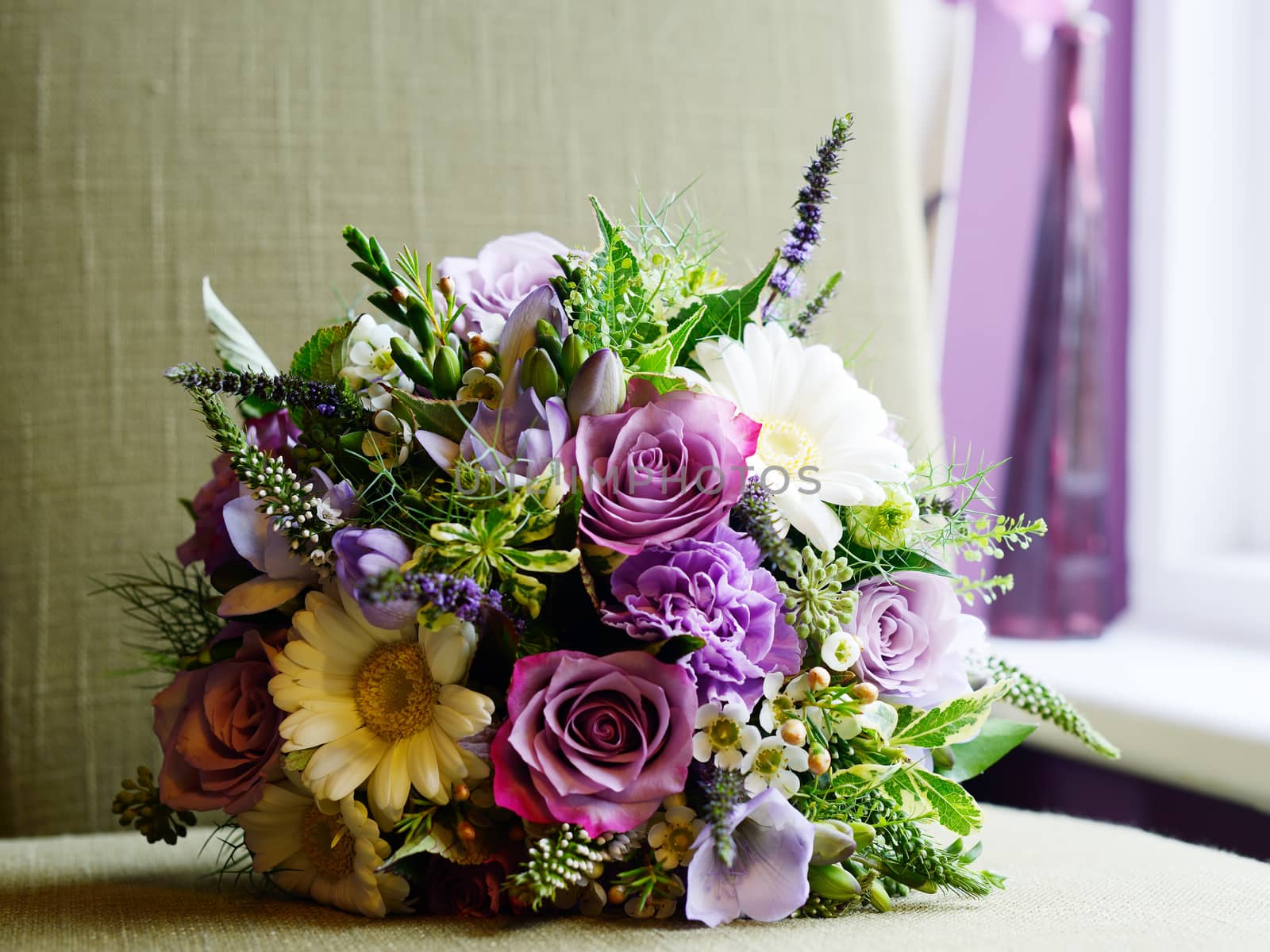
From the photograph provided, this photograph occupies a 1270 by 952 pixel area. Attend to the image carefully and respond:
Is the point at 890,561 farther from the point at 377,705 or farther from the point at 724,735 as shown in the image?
the point at 377,705

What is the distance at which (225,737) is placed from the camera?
557 mm

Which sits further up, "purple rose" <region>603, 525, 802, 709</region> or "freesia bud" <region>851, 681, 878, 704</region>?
"purple rose" <region>603, 525, 802, 709</region>

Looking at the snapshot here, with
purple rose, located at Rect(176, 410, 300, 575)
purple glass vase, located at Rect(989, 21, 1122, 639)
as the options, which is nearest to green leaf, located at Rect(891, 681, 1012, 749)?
purple rose, located at Rect(176, 410, 300, 575)

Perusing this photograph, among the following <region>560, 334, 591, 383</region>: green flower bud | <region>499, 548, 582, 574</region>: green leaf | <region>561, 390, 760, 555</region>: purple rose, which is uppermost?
<region>560, 334, 591, 383</region>: green flower bud

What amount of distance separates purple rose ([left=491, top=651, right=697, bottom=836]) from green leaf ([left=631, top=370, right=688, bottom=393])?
4.9 inches

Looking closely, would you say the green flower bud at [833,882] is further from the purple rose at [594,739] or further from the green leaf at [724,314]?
the green leaf at [724,314]

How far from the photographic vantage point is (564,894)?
52 cm

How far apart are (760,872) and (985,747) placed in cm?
20

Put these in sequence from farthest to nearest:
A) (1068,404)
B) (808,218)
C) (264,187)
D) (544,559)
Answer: (1068,404), (264,187), (808,218), (544,559)

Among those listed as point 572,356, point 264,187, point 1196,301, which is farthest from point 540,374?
point 1196,301

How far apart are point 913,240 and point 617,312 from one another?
1.75ft

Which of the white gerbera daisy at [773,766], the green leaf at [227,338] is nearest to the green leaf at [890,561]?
the white gerbera daisy at [773,766]

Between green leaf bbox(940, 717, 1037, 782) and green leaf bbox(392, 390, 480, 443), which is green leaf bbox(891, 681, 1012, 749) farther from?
green leaf bbox(392, 390, 480, 443)

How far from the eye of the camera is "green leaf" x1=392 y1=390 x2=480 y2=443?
1.73ft
